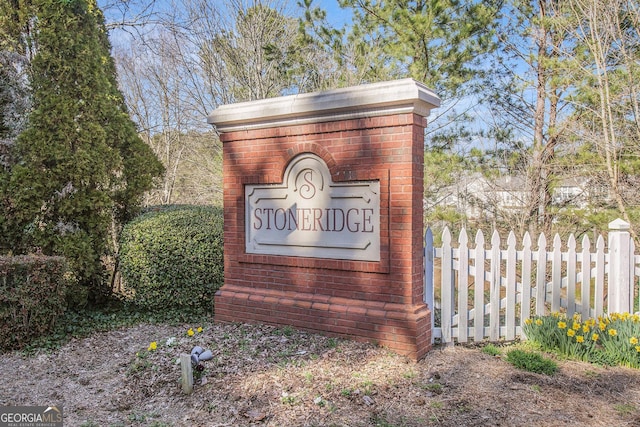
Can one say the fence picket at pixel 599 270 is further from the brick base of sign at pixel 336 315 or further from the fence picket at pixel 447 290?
the brick base of sign at pixel 336 315

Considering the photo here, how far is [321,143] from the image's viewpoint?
472 cm

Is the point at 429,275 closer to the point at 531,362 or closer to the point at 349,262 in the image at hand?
the point at 349,262

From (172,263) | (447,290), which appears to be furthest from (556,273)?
(172,263)

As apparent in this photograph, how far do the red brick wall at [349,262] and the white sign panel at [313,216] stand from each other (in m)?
0.09

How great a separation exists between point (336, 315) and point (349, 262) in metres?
0.58

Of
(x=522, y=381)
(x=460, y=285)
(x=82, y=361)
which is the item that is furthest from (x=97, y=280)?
(x=522, y=381)

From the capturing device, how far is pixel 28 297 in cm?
493

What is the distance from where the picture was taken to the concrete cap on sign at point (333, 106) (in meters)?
4.19

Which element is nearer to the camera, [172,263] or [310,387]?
[310,387]

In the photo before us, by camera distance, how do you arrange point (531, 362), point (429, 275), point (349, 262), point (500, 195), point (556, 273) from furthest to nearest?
point (500, 195), point (556, 273), point (429, 275), point (349, 262), point (531, 362)

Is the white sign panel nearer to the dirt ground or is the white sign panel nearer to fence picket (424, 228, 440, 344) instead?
fence picket (424, 228, 440, 344)

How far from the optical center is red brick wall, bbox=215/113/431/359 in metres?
4.30

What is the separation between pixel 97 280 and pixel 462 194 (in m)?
6.94

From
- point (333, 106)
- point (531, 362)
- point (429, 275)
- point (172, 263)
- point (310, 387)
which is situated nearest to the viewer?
point (310, 387)
